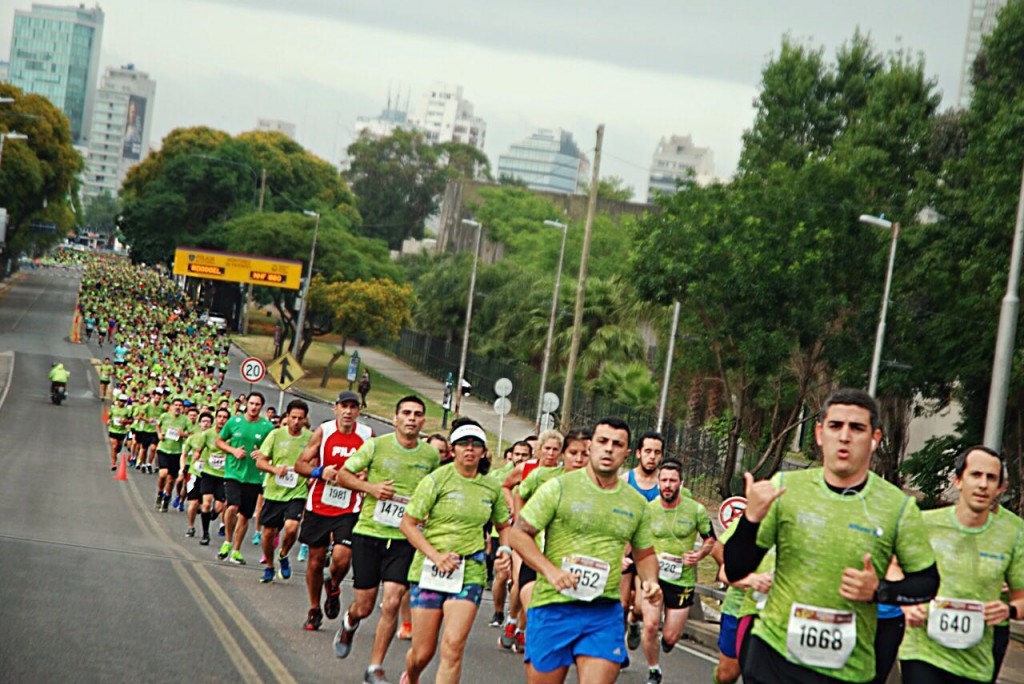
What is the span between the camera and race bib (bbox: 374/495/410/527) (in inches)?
430

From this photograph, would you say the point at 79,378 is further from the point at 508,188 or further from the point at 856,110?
the point at 508,188

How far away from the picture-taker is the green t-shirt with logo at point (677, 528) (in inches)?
494

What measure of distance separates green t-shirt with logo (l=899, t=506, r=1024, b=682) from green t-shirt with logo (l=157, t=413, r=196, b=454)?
17.5 metres

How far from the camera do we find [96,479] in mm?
29078

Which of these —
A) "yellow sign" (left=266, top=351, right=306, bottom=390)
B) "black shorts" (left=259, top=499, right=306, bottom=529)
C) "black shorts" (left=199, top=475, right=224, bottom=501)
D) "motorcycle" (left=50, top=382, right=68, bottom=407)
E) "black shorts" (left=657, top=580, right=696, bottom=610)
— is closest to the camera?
"black shorts" (left=657, top=580, right=696, bottom=610)

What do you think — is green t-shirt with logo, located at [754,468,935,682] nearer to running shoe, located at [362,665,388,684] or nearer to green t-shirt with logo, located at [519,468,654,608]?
green t-shirt with logo, located at [519,468,654,608]

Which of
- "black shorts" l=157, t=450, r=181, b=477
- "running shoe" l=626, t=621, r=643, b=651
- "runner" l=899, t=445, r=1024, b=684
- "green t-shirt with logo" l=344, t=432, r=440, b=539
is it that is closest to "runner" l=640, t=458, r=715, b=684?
"running shoe" l=626, t=621, r=643, b=651

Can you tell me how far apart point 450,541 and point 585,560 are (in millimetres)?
1785

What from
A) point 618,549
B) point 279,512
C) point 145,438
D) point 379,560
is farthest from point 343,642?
point 145,438

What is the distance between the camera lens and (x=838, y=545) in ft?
19.4

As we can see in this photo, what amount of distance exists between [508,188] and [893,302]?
201 feet

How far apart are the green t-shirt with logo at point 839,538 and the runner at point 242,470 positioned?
11.9 metres

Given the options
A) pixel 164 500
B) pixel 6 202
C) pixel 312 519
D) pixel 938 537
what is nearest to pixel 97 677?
pixel 312 519

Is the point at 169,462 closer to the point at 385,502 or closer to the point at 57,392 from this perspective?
the point at 385,502
